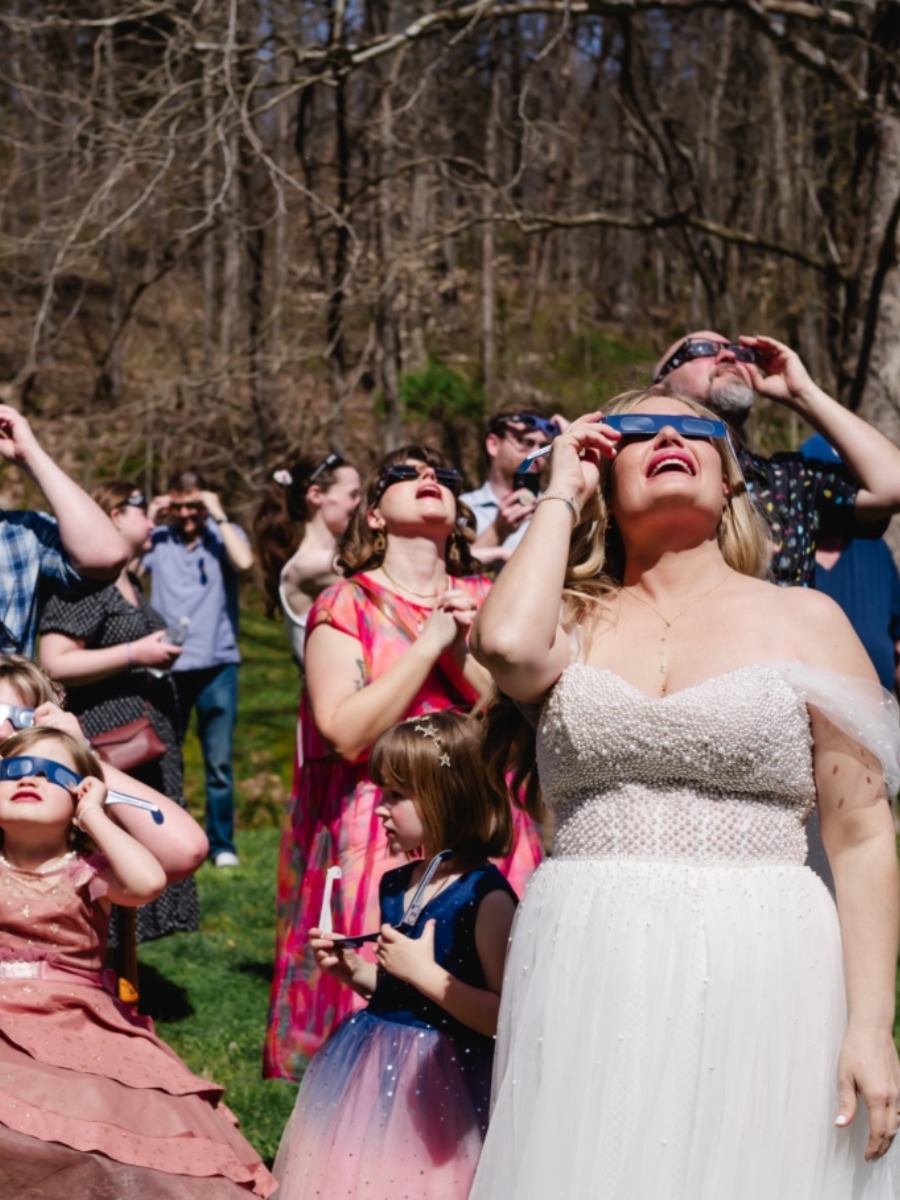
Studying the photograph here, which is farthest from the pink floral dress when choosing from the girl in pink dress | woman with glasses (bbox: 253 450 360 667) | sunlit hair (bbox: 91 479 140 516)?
sunlit hair (bbox: 91 479 140 516)

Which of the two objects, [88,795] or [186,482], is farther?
[186,482]

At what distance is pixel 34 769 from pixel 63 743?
3.9 inches

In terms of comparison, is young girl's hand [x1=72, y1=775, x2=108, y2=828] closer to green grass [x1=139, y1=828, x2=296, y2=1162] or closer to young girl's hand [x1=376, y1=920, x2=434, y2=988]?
young girl's hand [x1=376, y1=920, x2=434, y2=988]

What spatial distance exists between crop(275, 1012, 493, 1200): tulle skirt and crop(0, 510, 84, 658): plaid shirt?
1381 mm

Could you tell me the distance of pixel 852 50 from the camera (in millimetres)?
15180

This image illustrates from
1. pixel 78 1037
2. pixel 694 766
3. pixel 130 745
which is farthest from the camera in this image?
pixel 130 745

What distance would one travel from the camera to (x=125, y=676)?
5.95m

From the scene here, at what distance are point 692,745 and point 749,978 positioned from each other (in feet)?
1.24

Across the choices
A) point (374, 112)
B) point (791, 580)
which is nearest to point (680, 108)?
point (374, 112)

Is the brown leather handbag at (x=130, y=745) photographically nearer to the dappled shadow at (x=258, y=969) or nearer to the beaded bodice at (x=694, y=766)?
the dappled shadow at (x=258, y=969)

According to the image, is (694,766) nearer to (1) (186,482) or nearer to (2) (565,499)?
(2) (565,499)

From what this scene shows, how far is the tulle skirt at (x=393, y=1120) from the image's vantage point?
3.10 metres

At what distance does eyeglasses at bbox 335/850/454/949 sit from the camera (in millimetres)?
3275

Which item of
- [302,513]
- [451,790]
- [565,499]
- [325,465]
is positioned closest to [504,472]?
[325,465]
